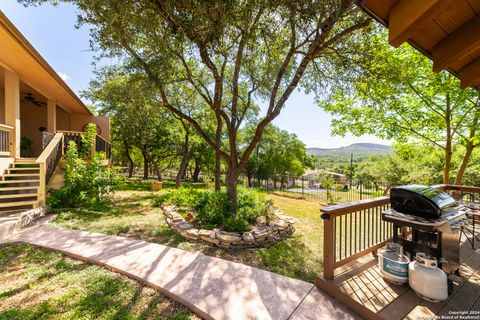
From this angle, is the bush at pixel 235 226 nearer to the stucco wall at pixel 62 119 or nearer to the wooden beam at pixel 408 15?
the wooden beam at pixel 408 15

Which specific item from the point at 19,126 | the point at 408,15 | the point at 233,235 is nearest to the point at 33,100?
the point at 19,126

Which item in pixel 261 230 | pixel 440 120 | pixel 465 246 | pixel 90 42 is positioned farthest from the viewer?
pixel 440 120

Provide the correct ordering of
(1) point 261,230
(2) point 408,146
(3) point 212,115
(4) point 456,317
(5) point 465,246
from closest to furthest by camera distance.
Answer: (4) point 456,317, (5) point 465,246, (1) point 261,230, (2) point 408,146, (3) point 212,115

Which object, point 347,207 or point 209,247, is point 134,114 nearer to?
point 209,247

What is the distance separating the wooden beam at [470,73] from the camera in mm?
2638

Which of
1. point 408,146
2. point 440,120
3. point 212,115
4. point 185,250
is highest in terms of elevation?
point 212,115

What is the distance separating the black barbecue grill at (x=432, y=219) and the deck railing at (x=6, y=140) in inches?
336

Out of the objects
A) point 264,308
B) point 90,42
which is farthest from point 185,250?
point 90,42

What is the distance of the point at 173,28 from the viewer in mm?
3844

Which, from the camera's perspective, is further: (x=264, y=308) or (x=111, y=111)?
(x=111, y=111)

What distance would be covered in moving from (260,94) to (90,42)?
196 inches

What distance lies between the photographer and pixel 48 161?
5891mm

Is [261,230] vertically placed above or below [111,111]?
below

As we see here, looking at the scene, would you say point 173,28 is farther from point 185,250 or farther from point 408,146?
point 408,146
